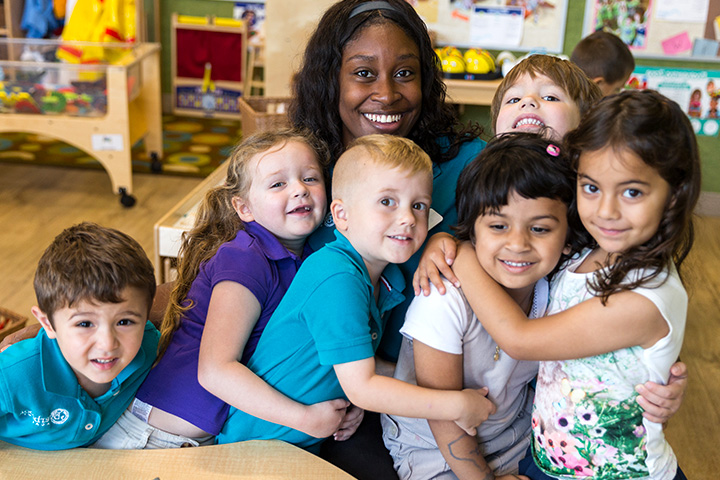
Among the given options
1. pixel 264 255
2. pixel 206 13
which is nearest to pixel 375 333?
pixel 264 255

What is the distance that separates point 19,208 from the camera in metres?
4.13

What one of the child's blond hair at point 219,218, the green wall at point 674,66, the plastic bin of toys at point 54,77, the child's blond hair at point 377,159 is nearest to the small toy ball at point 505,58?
the green wall at point 674,66

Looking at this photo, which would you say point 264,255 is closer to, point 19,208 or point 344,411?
point 344,411

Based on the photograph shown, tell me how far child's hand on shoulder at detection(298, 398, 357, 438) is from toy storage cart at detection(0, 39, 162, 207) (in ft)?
10.3

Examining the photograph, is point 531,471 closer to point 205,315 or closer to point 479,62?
point 205,315

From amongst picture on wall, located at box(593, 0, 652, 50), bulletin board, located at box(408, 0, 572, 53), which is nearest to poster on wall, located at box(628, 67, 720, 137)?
picture on wall, located at box(593, 0, 652, 50)

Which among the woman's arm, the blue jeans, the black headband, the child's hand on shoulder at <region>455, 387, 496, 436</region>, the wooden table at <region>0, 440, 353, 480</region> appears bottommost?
the blue jeans

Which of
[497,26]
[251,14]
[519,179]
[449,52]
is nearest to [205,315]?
[519,179]

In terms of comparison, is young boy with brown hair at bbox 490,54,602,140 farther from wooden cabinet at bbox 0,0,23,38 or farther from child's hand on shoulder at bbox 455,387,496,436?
wooden cabinet at bbox 0,0,23,38

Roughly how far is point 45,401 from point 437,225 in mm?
861

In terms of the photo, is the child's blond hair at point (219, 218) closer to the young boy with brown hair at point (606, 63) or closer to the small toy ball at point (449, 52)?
the young boy with brown hair at point (606, 63)

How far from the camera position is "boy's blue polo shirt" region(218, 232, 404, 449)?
1186mm

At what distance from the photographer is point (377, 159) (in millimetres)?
1259

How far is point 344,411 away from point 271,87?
2760 mm
